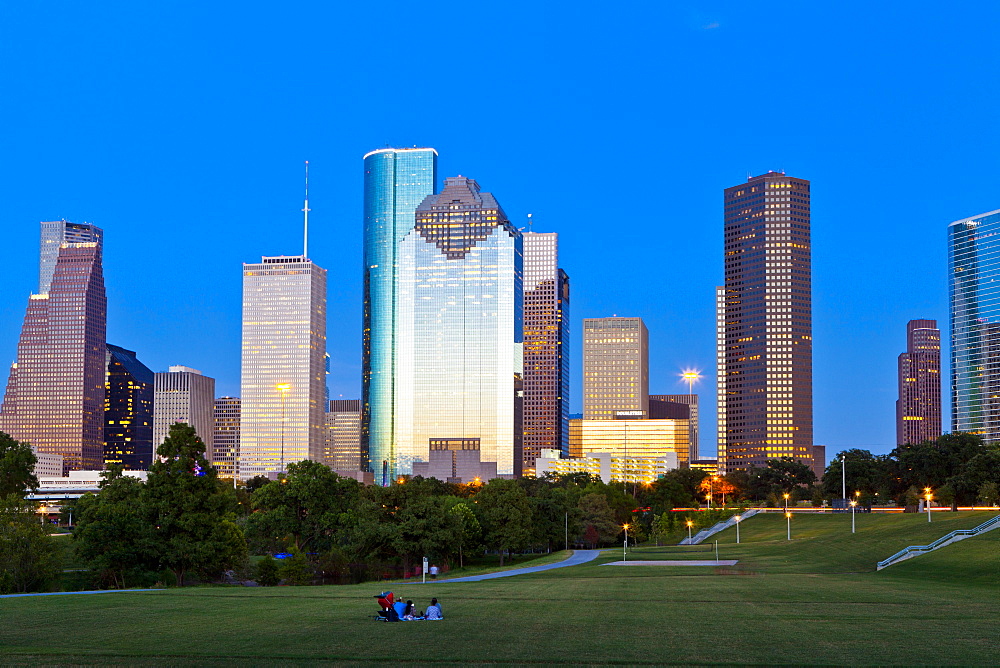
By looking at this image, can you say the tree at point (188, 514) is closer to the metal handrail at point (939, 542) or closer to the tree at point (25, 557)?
the tree at point (25, 557)

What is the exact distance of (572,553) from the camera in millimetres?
100000

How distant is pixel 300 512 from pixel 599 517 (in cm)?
4717

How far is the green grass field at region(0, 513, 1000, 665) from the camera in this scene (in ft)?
80.3

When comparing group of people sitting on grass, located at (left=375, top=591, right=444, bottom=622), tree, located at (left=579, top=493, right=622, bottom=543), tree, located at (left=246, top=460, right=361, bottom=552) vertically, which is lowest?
tree, located at (left=579, top=493, right=622, bottom=543)

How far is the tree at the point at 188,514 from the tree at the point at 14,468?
35815 millimetres

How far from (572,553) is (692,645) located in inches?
2967

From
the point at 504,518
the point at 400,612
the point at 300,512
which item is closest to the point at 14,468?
the point at 300,512

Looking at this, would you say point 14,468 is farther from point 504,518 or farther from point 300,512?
point 504,518

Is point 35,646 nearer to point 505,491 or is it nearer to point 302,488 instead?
point 302,488

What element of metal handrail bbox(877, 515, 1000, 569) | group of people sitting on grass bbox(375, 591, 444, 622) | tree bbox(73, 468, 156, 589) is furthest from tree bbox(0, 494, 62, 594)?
metal handrail bbox(877, 515, 1000, 569)

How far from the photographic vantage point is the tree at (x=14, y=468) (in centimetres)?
9444

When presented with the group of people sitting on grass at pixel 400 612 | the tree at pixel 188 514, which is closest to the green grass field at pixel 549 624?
the group of people sitting on grass at pixel 400 612

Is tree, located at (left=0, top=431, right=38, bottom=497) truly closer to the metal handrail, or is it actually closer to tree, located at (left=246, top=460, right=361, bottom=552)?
tree, located at (left=246, top=460, right=361, bottom=552)

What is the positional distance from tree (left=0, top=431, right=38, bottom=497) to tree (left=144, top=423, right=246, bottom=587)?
35.8 metres
